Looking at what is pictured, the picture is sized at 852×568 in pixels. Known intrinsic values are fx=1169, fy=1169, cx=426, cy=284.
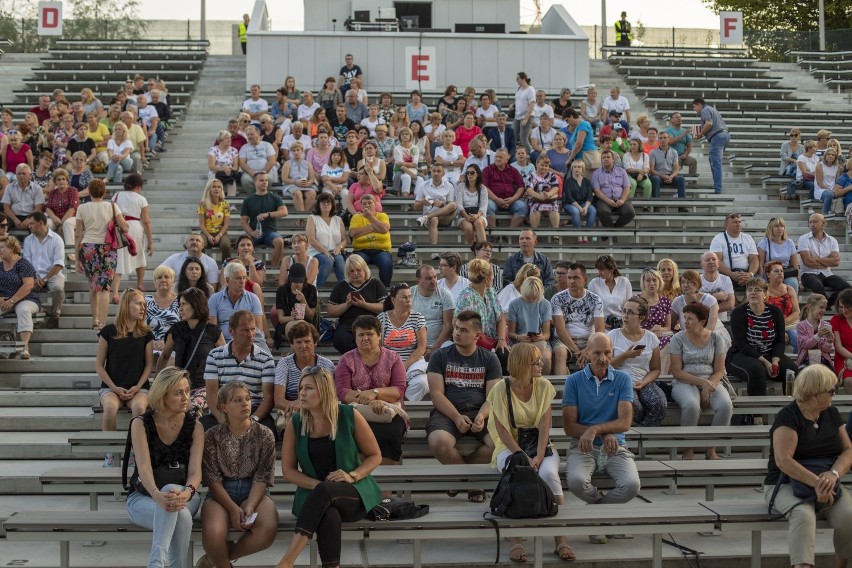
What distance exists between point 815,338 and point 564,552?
416 cm

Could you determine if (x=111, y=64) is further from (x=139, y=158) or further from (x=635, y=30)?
(x=635, y=30)

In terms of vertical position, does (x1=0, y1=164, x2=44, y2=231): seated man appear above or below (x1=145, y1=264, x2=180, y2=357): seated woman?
above

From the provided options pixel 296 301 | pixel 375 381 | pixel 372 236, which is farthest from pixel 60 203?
pixel 375 381

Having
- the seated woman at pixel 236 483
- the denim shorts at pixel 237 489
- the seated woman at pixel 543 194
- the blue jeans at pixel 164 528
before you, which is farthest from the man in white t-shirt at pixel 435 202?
the blue jeans at pixel 164 528

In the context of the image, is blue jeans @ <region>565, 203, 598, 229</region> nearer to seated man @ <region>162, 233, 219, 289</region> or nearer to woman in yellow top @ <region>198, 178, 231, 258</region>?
woman in yellow top @ <region>198, 178, 231, 258</region>

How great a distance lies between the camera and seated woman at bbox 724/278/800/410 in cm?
1020

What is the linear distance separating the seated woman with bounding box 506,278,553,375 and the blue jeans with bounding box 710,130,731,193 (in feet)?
27.0

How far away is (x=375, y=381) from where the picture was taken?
8.55 m

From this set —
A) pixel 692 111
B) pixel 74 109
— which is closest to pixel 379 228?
pixel 74 109

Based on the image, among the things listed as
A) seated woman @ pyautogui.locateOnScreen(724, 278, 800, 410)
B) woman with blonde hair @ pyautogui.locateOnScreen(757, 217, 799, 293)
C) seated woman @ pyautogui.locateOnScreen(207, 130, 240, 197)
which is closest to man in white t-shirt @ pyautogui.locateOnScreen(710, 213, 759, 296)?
woman with blonde hair @ pyautogui.locateOnScreen(757, 217, 799, 293)

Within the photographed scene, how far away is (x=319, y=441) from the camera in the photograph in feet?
23.8

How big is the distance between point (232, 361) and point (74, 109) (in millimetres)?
11190

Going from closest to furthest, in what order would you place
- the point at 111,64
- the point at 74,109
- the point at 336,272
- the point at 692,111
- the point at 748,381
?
1. the point at 748,381
2. the point at 336,272
3. the point at 74,109
4. the point at 692,111
5. the point at 111,64

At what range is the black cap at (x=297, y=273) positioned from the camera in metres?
10.5
